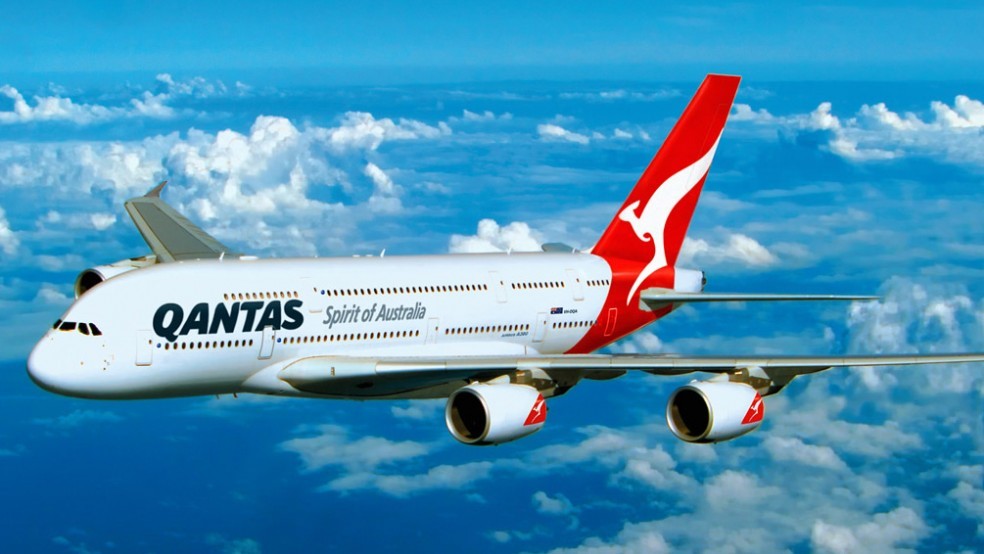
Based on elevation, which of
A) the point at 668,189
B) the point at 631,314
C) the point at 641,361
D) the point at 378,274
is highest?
the point at 668,189

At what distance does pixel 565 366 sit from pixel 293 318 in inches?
267

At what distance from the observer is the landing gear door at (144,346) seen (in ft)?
110

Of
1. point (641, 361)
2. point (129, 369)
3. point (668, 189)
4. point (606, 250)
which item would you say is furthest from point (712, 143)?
point (129, 369)

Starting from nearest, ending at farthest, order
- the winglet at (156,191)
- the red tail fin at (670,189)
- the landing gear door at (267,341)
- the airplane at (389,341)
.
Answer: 1. the airplane at (389,341)
2. the landing gear door at (267,341)
3. the red tail fin at (670,189)
4. the winglet at (156,191)

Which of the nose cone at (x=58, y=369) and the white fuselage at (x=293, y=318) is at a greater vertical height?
the white fuselage at (x=293, y=318)

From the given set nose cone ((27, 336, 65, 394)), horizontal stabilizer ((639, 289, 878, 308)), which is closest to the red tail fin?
horizontal stabilizer ((639, 289, 878, 308))

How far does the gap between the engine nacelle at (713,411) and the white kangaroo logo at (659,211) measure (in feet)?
29.4

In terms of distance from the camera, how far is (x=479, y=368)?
35438 mm

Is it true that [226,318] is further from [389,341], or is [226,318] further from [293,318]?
[389,341]

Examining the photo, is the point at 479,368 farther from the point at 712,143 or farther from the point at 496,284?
the point at 712,143

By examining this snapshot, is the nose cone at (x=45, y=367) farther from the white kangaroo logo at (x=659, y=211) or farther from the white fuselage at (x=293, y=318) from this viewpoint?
the white kangaroo logo at (x=659, y=211)

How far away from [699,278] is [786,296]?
397 centimetres

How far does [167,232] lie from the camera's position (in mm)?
47625

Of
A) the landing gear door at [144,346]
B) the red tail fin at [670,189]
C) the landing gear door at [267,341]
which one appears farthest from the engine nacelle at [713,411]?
the landing gear door at [144,346]
